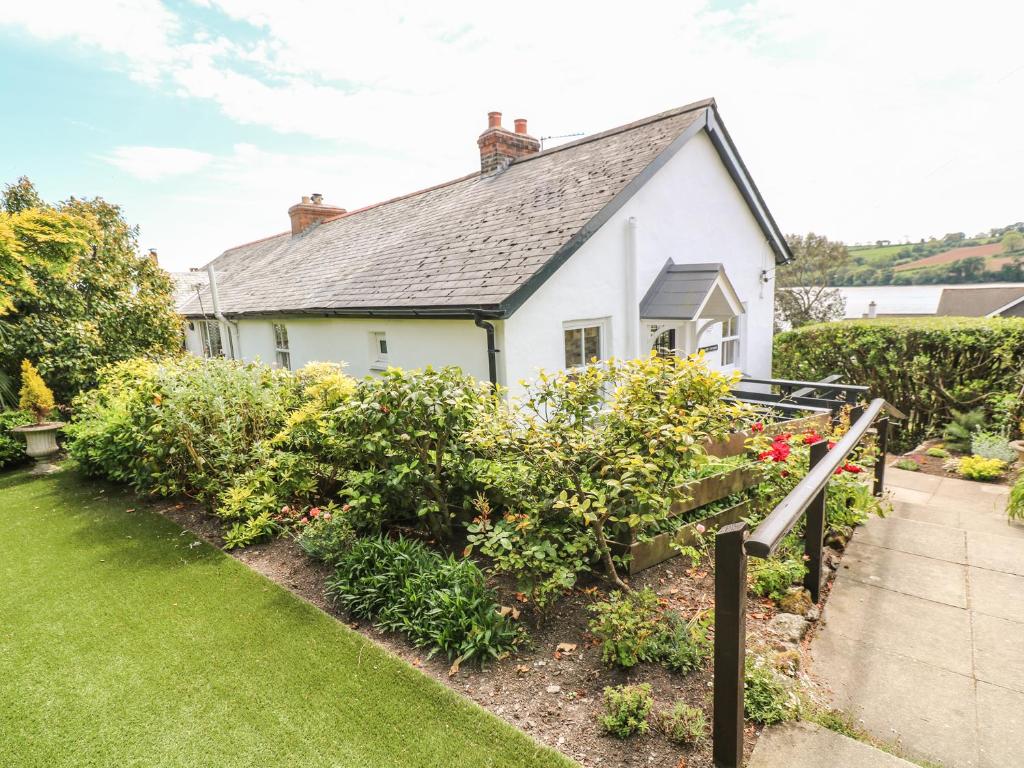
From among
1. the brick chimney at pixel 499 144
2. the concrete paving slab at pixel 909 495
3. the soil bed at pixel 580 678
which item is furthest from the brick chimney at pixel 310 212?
the concrete paving slab at pixel 909 495

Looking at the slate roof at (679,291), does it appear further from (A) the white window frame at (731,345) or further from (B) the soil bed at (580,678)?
(B) the soil bed at (580,678)

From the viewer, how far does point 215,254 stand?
102ft

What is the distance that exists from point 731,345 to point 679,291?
411 cm

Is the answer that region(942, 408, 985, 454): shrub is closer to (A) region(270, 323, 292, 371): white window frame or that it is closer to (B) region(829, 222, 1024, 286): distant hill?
(A) region(270, 323, 292, 371): white window frame

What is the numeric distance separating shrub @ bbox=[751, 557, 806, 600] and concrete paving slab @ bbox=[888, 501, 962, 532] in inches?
88.2

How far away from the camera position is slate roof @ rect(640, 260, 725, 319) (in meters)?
9.12

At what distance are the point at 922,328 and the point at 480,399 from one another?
9.87m

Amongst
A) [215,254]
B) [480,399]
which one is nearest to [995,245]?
[480,399]

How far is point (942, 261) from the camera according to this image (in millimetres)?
33438

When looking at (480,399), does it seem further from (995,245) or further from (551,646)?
(995,245)

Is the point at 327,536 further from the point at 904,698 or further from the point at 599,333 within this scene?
the point at 599,333

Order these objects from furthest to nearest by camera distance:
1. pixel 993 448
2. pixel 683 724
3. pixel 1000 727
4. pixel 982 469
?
pixel 993 448 < pixel 982 469 < pixel 683 724 < pixel 1000 727

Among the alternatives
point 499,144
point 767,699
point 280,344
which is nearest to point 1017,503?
point 767,699

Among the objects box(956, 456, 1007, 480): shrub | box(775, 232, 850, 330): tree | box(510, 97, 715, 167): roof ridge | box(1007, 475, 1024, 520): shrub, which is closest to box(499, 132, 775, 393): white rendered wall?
box(510, 97, 715, 167): roof ridge
